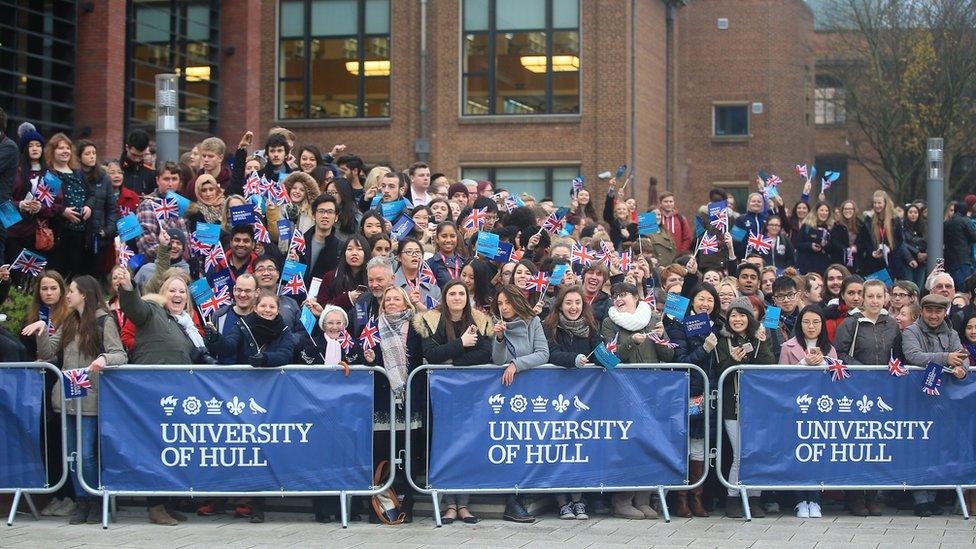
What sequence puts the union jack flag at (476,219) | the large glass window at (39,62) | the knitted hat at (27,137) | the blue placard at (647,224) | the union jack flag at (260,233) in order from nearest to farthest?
the union jack flag at (260,233) → the knitted hat at (27,137) → the union jack flag at (476,219) → the blue placard at (647,224) → the large glass window at (39,62)

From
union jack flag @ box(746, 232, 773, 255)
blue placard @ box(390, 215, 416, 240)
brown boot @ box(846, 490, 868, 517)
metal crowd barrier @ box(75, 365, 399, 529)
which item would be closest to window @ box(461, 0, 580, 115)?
union jack flag @ box(746, 232, 773, 255)

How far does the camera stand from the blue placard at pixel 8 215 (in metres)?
12.6

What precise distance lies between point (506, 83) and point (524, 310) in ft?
81.9

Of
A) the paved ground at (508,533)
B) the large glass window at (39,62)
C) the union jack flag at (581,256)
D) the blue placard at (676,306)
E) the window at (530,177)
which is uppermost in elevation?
the large glass window at (39,62)

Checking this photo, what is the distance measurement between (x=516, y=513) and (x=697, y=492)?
157 centimetres

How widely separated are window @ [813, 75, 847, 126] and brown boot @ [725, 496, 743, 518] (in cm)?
3683

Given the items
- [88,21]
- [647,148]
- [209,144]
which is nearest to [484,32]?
[647,148]

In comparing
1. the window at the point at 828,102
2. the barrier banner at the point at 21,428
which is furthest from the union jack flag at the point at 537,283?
the window at the point at 828,102

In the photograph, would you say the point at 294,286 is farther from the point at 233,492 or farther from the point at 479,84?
the point at 479,84

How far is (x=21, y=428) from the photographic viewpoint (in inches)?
423

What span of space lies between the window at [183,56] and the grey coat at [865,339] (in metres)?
19.5

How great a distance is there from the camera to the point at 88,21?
24.8 m

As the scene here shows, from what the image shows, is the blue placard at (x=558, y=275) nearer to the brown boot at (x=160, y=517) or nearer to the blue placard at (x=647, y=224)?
the blue placard at (x=647, y=224)

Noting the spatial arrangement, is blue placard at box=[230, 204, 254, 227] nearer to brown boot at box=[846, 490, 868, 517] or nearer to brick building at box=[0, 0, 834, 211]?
brown boot at box=[846, 490, 868, 517]
